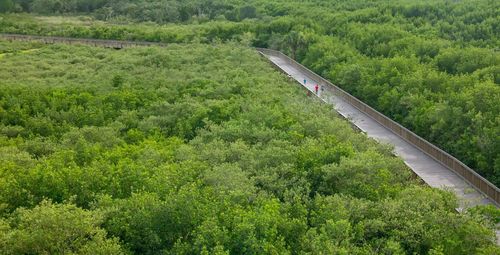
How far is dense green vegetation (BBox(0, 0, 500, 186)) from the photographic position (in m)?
35.9

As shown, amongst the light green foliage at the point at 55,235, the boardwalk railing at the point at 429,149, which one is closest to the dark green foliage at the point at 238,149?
the light green foliage at the point at 55,235

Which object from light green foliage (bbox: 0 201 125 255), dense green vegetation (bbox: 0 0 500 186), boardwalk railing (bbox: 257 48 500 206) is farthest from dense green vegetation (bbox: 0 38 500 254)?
dense green vegetation (bbox: 0 0 500 186)

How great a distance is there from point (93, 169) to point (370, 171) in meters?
12.0

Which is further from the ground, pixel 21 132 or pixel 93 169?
pixel 93 169

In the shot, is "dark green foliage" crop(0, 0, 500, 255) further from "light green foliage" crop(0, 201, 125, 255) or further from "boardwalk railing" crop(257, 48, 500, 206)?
"boardwalk railing" crop(257, 48, 500, 206)

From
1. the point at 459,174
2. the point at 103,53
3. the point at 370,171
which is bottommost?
the point at 103,53

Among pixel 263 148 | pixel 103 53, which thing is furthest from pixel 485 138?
pixel 103 53

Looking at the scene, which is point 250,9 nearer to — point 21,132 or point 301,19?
point 301,19

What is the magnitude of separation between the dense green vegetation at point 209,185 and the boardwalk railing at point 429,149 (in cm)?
316

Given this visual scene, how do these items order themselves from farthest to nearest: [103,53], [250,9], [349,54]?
[250,9]
[103,53]
[349,54]

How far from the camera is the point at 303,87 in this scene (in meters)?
52.9

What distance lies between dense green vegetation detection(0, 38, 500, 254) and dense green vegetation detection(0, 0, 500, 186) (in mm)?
6300

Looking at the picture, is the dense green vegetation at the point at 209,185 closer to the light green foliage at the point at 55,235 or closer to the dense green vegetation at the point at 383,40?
the light green foliage at the point at 55,235

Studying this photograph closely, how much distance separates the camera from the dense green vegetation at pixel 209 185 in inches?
797
